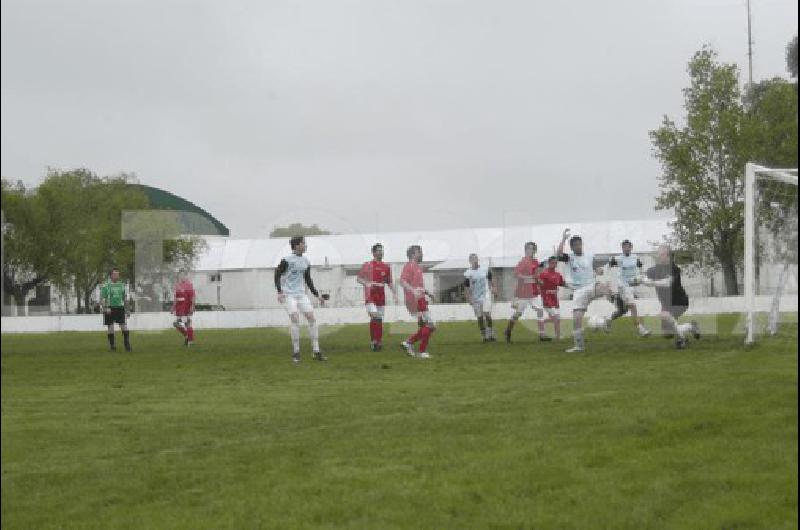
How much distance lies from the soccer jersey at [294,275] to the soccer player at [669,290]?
6.48m

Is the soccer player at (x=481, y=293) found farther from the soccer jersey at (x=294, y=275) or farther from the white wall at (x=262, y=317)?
the white wall at (x=262, y=317)

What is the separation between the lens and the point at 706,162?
4356 centimetres

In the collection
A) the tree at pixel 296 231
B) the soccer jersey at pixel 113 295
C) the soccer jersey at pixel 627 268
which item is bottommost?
the soccer jersey at pixel 113 295

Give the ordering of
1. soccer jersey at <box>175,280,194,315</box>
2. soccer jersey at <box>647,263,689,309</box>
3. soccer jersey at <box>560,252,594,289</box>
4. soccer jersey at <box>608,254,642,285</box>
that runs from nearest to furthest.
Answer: soccer jersey at <box>647,263,689,309</box>
soccer jersey at <box>560,252,594,289</box>
soccer jersey at <box>608,254,642,285</box>
soccer jersey at <box>175,280,194,315</box>

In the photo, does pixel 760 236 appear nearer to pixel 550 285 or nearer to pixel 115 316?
pixel 550 285

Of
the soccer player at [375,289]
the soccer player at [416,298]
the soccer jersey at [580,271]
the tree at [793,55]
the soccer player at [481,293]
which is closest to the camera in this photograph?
the tree at [793,55]

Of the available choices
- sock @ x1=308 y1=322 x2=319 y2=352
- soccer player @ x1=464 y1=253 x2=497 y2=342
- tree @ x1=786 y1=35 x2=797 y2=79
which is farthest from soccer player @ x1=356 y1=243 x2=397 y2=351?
tree @ x1=786 y1=35 x2=797 y2=79

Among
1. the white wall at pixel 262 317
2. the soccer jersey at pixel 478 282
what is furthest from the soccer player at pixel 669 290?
the white wall at pixel 262 317

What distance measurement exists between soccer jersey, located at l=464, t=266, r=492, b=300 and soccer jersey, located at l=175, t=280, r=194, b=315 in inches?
323

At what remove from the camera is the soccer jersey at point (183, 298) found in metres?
31.6

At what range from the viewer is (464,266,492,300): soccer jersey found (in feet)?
91.1

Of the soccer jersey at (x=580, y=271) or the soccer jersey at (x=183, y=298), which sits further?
the soccer jersey at (x=183, y=298)

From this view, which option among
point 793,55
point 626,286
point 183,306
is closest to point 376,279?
point 626,286

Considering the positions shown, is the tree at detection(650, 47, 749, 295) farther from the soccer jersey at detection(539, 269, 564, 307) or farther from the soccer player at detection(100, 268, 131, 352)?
the soccer player at detection(100, 268, 131, 352)
